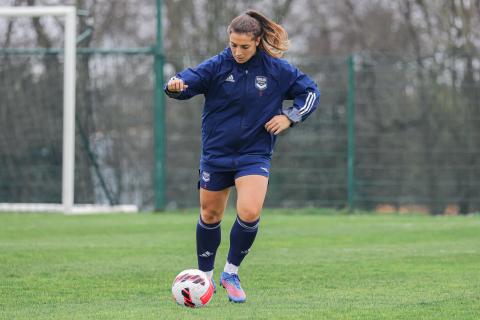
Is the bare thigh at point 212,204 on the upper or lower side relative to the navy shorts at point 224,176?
lower

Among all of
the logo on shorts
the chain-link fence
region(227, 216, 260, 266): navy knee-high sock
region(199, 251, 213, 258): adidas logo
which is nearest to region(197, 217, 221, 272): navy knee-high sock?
region(199, 251, 213, 258): adidas logo

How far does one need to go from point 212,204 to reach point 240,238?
0.30 m

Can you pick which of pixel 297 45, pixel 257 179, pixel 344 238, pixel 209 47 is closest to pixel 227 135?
pixel 257 179

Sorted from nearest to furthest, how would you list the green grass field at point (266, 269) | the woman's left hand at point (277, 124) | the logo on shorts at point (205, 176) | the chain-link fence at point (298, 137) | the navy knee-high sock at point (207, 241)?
the green grass field at point (266, 269) → the woman's left hand at point (277, 124) → the logo on shorts at point (205, 176) → the navy knee-high sock at point (207, 241) → the chain-link fence at point (298, 137)

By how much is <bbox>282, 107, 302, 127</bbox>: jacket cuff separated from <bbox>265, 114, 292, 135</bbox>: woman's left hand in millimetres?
31

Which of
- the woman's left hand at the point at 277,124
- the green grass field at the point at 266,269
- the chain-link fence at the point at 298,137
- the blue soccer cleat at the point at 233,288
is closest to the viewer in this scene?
the green grass field at the point at 266,269

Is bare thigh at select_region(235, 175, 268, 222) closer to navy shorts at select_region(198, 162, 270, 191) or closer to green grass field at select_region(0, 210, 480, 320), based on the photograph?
navy shorts at select_region(198, 162, 270, 191)

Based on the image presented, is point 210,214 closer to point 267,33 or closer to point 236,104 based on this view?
point 236,104

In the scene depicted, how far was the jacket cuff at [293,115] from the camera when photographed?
21.8ft

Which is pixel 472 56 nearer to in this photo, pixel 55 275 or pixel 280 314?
pixel 55 275

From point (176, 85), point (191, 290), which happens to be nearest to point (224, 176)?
point (176, 85)

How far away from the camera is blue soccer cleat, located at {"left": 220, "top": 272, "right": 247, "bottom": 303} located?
6449mm

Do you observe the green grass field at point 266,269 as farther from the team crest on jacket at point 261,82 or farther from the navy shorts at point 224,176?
the team crest on jacket at point 261,82

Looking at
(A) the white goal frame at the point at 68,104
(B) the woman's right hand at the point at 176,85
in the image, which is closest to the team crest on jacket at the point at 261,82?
(B) the woman's right hand at the point at 176,85
